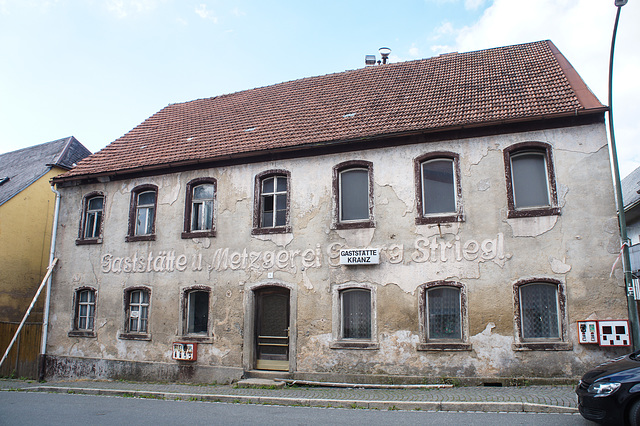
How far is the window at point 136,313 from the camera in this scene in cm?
1466

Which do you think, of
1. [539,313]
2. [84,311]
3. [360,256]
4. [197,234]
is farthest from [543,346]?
[84,311]

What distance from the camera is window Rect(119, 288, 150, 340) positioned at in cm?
1466

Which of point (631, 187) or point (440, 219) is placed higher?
point (631, 187)

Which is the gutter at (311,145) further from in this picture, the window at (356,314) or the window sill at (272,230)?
the window at (356,314)

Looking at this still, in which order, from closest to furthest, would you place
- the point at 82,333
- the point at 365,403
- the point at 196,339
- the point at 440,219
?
the point at 365,403
the point at 440,219
the point at 196,339
the point at 82,333

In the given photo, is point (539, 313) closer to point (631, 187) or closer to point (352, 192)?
point (352, 192)

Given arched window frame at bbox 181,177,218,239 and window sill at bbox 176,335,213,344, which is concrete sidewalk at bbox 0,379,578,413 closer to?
window sill at bbox 176,335,213,344

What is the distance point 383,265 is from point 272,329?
11.8 ft

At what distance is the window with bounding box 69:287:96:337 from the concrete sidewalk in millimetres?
2313

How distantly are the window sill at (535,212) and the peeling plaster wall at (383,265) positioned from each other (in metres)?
0.13

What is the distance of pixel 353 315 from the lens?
493 inches

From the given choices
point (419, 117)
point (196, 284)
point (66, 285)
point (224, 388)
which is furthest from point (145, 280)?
point (419, 117)

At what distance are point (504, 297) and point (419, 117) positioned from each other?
512cm

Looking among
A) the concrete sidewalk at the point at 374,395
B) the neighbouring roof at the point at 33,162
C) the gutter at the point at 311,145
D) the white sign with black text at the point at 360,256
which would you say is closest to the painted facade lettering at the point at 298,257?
the white sign with black text at the point at 360,256
